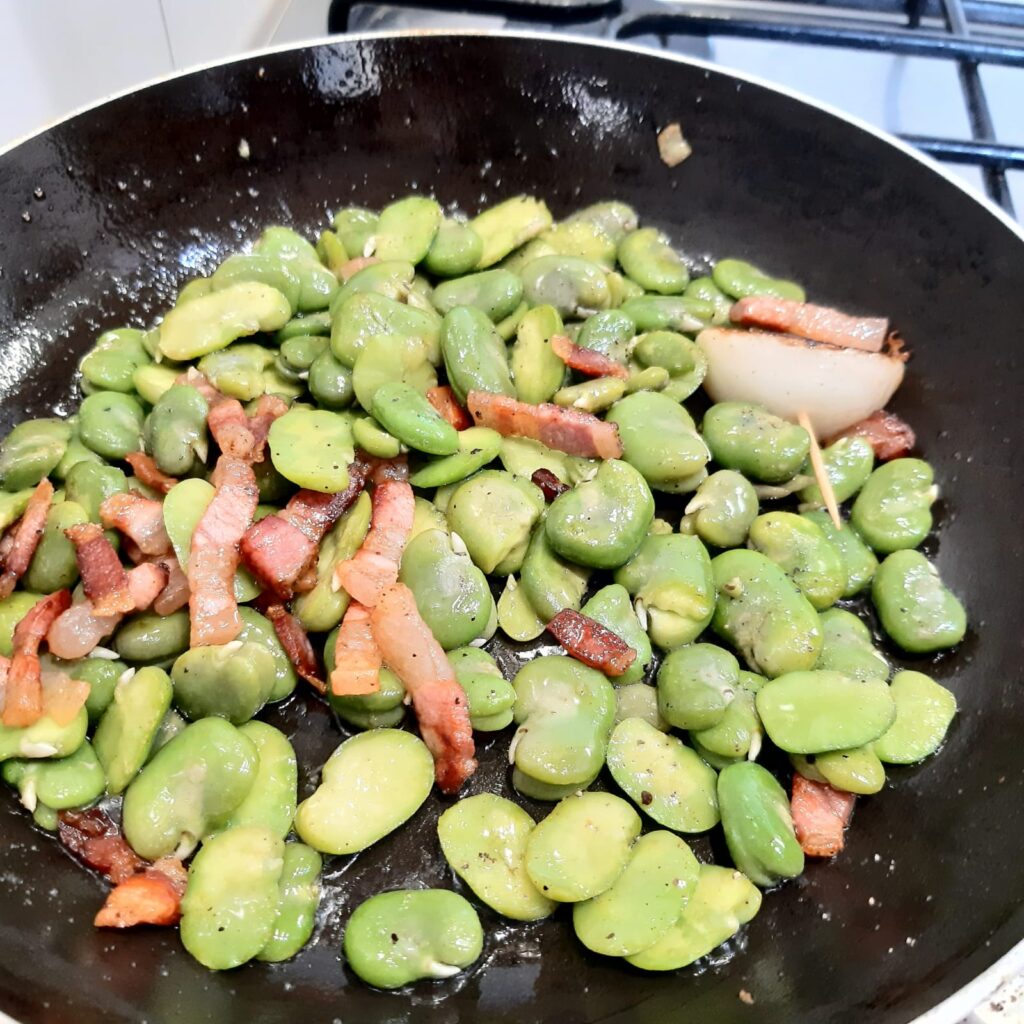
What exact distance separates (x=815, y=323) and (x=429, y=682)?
3.14 ft

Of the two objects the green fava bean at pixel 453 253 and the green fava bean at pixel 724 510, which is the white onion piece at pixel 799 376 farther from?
the green fava bean at pixel 453 253

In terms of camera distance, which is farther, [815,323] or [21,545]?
[815,323]

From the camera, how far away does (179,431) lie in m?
1.38

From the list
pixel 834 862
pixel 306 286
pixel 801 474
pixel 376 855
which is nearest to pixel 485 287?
pixel 306 286

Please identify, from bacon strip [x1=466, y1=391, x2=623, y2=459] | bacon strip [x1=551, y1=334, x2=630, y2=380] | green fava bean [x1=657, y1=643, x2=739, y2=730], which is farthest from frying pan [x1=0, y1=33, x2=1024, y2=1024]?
bacon strip [x1=551, y1=334, x2=630, y2=380]

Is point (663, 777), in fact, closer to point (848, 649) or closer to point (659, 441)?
point (848, 649)

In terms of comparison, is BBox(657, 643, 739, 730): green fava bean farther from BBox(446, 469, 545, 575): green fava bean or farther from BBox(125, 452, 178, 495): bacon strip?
BBox(125, 452, 178, 495): bacon strip

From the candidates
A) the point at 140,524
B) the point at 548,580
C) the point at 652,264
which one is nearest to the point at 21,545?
the point at 140,524

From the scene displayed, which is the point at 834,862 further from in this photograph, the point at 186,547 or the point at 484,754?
the point at 186,547

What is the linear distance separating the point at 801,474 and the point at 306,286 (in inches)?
36.0

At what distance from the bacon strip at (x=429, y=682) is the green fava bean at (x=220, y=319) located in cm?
55

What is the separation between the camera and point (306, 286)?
1627 millimetres

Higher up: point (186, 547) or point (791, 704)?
point (186, 547)

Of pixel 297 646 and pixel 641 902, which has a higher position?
pixel 297 646
